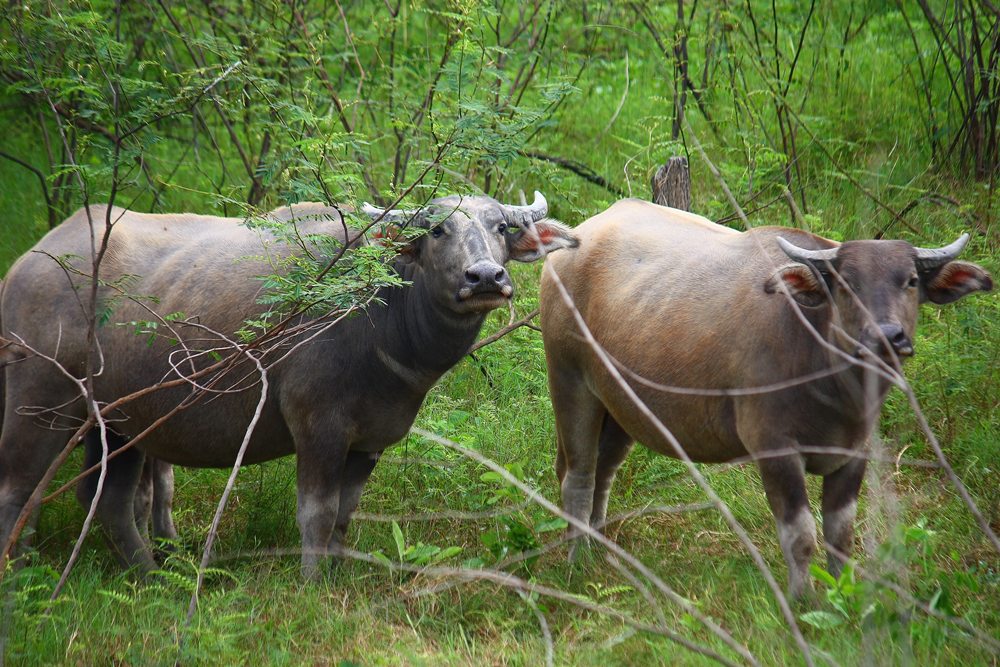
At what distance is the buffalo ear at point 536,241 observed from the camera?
5152mm

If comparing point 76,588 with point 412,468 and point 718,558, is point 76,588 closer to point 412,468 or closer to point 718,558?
point 412,468

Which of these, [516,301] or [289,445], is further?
[516,301]

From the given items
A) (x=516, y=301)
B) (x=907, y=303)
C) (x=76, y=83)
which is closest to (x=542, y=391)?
(x=516, y=301)

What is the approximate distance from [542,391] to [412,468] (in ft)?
3.98

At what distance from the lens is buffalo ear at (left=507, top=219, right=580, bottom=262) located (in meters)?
5.15

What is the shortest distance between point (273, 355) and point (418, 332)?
2.44 ft

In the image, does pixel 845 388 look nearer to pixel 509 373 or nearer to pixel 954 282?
pixel 954 282

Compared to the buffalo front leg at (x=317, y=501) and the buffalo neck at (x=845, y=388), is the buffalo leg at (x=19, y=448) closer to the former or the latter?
the buffalo front leg at (x=317, y=501)

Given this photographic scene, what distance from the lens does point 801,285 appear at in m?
4.38

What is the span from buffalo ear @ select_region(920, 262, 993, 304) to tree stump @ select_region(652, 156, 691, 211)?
2444 mm

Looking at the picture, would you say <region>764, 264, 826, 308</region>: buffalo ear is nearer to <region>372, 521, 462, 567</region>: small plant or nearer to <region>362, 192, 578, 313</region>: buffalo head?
<region>362, 192, 578, 313</region>: buffalo head

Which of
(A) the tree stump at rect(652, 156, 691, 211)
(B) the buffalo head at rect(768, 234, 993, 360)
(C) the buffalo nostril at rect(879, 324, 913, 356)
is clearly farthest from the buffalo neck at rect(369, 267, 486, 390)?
(A) the tree stump at rect(652, 156, 691, 211)

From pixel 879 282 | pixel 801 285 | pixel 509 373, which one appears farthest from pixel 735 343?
pixel 509 373

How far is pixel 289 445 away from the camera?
17.3 feet
